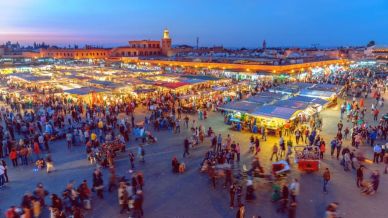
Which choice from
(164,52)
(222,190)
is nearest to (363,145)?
(222,190)

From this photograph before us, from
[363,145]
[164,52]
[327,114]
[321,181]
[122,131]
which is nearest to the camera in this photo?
[321,181]

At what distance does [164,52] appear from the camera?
70.3 meters

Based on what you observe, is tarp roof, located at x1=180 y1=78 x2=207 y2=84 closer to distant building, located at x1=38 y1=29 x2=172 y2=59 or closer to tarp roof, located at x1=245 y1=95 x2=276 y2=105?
tarp roof, located at x1=245 y1=95 x2=276 y2=105

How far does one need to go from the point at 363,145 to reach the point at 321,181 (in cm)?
481

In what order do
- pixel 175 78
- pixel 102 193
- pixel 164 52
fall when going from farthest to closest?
pixel 164 52 < pixel 175 78 < pixel 102 193

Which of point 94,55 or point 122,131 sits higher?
point 94,55

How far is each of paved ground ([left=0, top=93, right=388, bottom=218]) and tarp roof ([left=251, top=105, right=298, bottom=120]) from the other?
236 centimetres

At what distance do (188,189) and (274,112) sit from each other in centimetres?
747

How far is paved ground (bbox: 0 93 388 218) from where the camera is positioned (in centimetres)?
825

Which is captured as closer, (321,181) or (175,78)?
(321,181)

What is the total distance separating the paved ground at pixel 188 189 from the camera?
27.1 feet

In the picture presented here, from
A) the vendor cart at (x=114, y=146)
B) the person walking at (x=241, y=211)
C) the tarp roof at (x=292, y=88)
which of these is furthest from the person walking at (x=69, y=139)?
the tarp roof at (x=292, y=88)

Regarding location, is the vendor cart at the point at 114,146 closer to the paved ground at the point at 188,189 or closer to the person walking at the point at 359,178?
the paved ground at the point at 188,189

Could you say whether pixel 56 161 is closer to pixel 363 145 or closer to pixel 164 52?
pixel 363 145
